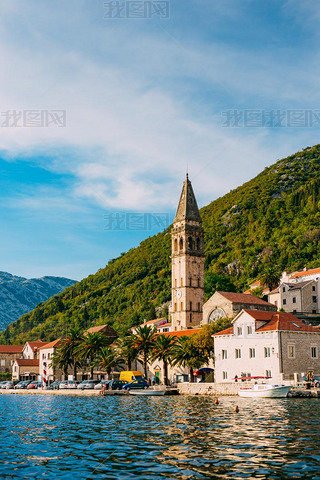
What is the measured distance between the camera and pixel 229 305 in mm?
96875

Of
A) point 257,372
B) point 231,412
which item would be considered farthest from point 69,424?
point 257,372

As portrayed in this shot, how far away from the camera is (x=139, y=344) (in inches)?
3297

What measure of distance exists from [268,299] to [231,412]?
8265cm

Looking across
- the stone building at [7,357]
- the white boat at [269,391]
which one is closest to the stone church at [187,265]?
the stone building at [7,357]

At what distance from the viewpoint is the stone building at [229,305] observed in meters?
96.6

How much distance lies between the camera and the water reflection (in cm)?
1936

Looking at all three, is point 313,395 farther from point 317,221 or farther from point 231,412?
point 317,221

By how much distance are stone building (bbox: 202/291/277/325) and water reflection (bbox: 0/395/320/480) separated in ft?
186

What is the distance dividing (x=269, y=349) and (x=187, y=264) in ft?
200

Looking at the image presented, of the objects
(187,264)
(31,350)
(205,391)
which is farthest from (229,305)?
(31,350)

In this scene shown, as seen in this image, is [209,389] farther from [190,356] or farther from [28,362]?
[28,362]

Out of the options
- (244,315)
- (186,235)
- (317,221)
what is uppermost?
(317,221)

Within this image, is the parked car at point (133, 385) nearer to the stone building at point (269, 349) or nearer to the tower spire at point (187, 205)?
the stone building at point (269, 349)

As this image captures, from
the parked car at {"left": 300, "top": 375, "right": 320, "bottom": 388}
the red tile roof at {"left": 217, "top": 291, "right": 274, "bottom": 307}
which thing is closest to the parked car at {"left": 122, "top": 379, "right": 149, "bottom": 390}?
the parked car at {"left": 300, "top": 375, "right": 320, "bottom": 388}
